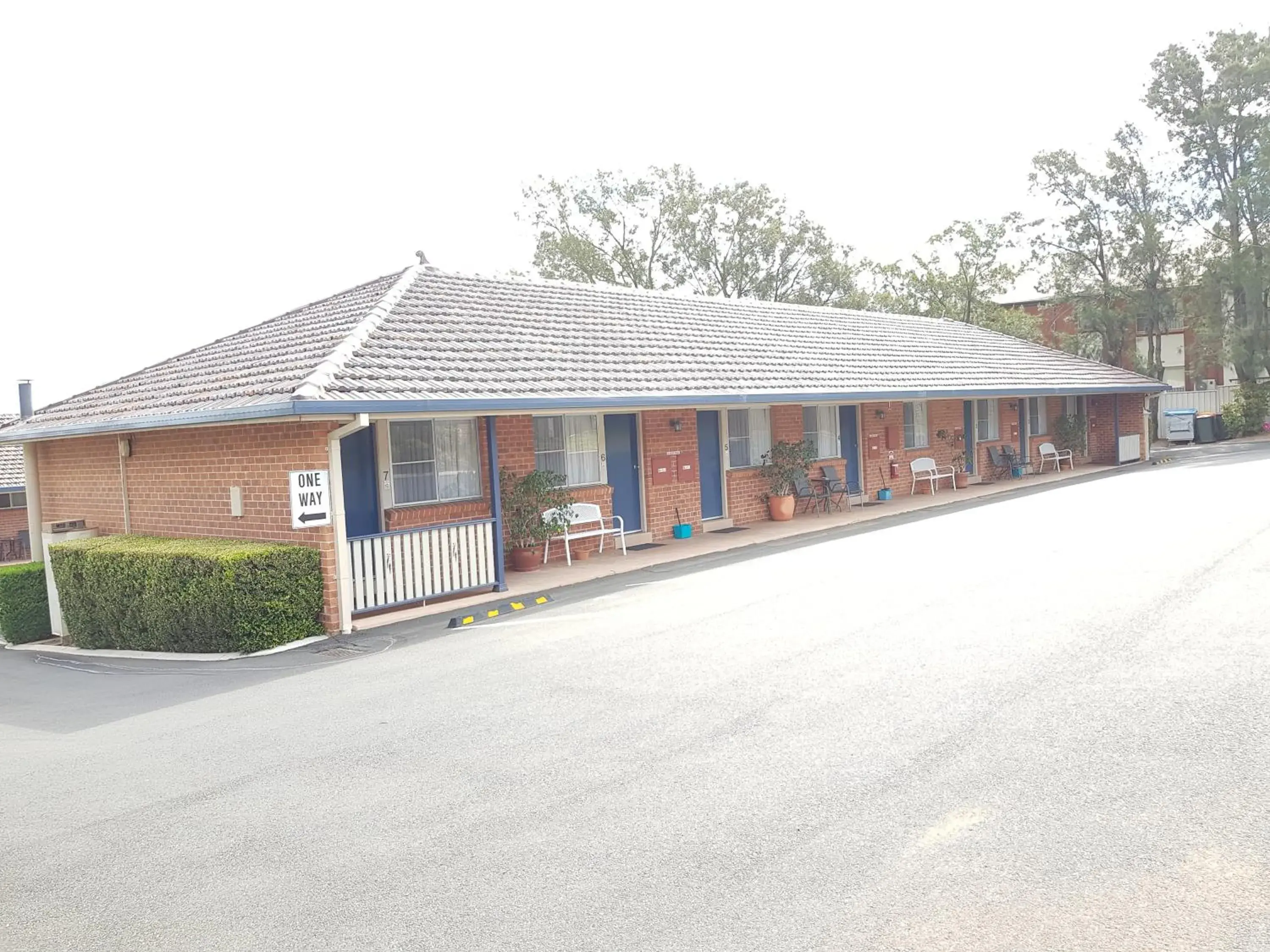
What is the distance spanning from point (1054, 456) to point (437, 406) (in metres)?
20.7

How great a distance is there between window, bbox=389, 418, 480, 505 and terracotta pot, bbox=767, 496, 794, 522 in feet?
21.2

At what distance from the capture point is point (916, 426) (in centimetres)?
2397

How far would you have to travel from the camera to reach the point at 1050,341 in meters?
53.1

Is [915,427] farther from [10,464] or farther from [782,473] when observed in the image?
[10,464]

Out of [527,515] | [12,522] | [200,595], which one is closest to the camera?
[200,595]

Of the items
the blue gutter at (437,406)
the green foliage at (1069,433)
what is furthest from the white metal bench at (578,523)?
the green foliage at (1069,433)

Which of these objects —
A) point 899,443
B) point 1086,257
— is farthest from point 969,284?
point 899,443

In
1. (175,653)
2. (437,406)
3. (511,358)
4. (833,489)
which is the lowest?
(175,653)

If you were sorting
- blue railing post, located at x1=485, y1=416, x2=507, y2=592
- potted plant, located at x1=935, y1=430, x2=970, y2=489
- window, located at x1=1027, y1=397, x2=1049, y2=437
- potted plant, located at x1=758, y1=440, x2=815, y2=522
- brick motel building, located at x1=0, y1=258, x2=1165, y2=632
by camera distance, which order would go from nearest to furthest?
brick motel building, located at x1=0, y1=258, x2=1165, y2=632 < blue railing post, located at x1=485, y1=416, x2=507, y2=592 < potted plant, located at x1=758, y1=440, x2=815, y2=522 < potted plant, located at x1=935, y1=430, x2=970, y2=489 < window, located at x1=1027, y1=397, x2=1049, y2=437

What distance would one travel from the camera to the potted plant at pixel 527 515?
14.8m

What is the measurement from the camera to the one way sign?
1062cm

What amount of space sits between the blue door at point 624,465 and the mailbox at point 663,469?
11.4 inches

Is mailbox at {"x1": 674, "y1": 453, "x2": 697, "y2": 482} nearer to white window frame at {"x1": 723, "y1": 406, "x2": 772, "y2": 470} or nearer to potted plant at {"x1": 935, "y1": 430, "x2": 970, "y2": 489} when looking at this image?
white window frame at {"x1": 723, "y1": 406, "x2": 772, "y2": 470}

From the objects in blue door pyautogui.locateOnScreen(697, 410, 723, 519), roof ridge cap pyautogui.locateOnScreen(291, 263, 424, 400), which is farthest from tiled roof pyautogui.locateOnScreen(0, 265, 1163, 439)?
blue door pyautogui.locateOnScreen(697, 410, 723, 519)
